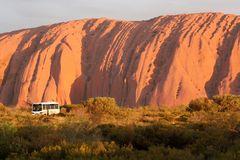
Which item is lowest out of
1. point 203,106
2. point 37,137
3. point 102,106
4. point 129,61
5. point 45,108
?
point 45,108

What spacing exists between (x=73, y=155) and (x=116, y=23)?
57.8 meters

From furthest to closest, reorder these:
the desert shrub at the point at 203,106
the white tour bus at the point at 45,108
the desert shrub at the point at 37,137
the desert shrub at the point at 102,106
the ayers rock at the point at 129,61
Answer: the ayers rock at the point at 129,61 < the white tour bus at the point at 45,108 < the desert shrub at the point at 203,106 < the desert shrub at the point at 102,106 < the desert shrub at the point at 37,137

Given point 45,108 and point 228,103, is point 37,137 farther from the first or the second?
point 45,108

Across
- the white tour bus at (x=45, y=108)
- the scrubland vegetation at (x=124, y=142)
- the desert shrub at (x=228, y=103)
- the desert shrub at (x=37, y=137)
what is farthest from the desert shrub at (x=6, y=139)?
the white tour bus at (x=45, y=108)

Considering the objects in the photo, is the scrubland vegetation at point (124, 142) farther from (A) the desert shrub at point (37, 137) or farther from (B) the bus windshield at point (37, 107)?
(B) the bus windshield at point (37, 107)

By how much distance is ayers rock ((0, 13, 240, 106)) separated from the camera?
→ 4784 centimetres

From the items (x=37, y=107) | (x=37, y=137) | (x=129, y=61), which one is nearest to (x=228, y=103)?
(x=37, y=107)

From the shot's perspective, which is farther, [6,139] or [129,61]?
[129,61]

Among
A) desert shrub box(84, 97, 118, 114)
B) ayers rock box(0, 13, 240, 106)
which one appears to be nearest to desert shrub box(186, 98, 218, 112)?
desert shrub box(84, 97, 118, 114)

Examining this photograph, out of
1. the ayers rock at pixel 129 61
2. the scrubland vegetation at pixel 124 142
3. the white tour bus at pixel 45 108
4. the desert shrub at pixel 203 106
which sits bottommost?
the white tour bus at pixel 45 108

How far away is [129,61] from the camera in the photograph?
177 ft

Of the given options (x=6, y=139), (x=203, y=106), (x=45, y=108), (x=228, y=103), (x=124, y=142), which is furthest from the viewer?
(x=45, y=108)

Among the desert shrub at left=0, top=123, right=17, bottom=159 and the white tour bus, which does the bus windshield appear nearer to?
the white tour bus

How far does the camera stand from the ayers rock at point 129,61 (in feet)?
157
